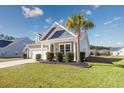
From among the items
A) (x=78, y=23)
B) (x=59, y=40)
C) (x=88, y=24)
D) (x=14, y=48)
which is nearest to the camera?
(x=78, y=23)

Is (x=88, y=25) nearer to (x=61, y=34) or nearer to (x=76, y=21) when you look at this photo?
(x=76, y=21)

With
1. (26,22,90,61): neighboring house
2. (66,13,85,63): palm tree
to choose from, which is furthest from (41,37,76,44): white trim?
(66,13,85,63): palm tree

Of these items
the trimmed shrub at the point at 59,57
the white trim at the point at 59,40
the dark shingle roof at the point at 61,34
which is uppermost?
the dark shingle roof at the point at 61,34

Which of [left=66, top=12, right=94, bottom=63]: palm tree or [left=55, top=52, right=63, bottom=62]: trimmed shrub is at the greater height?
[left=66, top=12, right=94, bottom=63]: palm tree

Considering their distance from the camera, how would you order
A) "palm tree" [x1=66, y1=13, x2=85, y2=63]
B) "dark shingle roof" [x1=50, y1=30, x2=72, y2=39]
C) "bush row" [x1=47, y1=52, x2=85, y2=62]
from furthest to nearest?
"dark shingle roof" [x1=50, y1=30, x2=72, y2=39], "bush row" [x1=47, y1=52, x2=85, y2=62], "palm tree" [x1=66, y1=13, x2=85, y2=63]

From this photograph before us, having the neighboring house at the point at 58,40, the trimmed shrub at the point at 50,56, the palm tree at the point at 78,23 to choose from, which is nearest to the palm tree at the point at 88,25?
the palm tree at the point at 78,23

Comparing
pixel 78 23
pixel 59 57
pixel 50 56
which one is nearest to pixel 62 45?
pixel 50 56

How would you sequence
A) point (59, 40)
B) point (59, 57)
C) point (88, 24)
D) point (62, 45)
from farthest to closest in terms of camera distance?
point (62, 45)
point (59, 40)
point (59, 57)
point (88, 24)

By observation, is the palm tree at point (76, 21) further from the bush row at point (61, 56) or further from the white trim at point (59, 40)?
the white trim at point (59, 40)

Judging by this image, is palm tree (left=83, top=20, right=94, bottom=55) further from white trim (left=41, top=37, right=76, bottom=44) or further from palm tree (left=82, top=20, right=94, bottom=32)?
white trim (left=41, top=37, right=76, bottom=44)

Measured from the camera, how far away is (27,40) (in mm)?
33250
